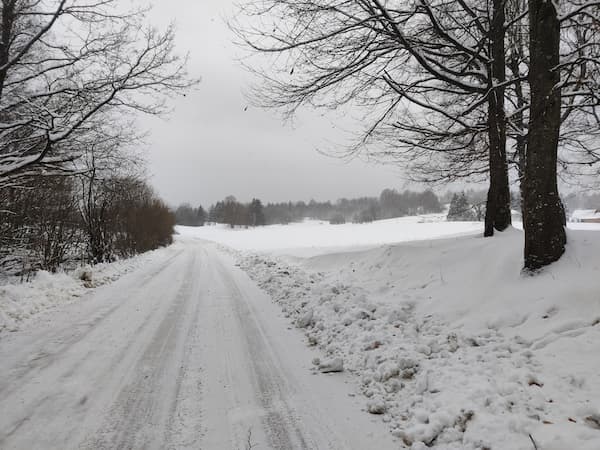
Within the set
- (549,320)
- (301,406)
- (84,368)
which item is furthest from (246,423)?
(549,320)

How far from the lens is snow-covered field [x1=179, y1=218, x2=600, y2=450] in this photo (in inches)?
110

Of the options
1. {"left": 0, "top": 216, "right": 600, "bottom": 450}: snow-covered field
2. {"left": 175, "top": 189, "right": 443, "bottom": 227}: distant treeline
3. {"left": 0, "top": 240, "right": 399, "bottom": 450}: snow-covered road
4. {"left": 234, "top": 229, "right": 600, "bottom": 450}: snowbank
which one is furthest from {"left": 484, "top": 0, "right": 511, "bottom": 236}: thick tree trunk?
{"left": 175, "top": 189, "right": 443, "bottom": 227}: distant treeline

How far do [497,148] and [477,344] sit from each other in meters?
5.12

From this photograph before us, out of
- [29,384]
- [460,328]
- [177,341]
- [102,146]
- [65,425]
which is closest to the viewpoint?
[65,425]

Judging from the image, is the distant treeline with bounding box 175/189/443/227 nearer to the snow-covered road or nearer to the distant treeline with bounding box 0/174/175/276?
the distant treeline with bounding box 0/174/175/276

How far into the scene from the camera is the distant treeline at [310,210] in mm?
105562

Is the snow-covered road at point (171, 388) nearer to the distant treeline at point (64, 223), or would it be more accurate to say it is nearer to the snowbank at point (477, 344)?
the snowbank at point (477, 344)

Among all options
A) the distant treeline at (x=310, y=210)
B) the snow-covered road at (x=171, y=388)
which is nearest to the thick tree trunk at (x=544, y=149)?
the snow-covered road at (x=171, y=388)

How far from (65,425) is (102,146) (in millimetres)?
8323

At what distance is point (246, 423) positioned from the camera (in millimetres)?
3209

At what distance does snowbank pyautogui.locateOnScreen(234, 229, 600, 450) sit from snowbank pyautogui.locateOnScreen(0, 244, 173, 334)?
5.28 meters

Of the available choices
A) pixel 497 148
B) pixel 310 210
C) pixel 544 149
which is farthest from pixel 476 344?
pixel 310 210

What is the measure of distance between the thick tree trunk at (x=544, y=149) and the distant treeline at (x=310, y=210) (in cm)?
8378

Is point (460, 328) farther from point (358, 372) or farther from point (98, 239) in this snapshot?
point (98, 239)
